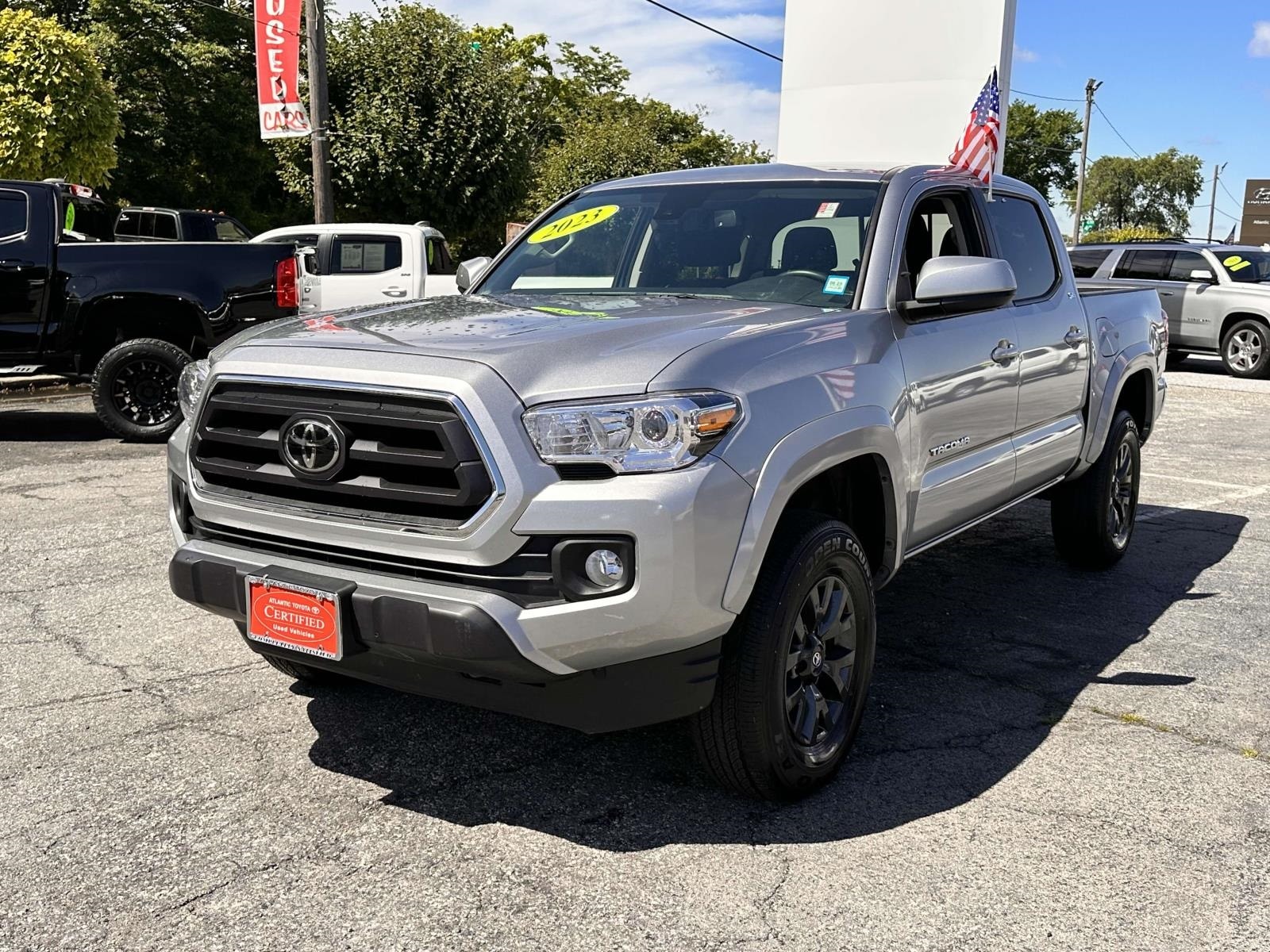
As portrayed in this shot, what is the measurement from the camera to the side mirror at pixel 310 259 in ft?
32.9

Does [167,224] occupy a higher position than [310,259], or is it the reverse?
[167,224]

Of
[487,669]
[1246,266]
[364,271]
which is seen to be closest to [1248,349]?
[1246,266]

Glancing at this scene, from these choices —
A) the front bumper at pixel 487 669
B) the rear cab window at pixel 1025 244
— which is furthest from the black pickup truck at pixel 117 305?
the front bumper at pixel 487 669

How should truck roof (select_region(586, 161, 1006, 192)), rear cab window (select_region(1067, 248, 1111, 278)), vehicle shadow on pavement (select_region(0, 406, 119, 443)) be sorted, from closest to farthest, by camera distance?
truck roof (select_region(586, 161, 1006, 192)) → vehicle shadow on pavement (select_region(0, 406, 119, 443)) → rear cab window (select_region(1067, 248, 1111, 278))

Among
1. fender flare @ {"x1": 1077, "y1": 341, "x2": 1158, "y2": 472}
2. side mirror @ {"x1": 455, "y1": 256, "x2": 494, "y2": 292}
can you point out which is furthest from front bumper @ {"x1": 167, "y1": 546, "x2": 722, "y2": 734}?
fender flare @ {"x1": 1077, "y1": 341, "x2": 1158, "y2": 472}

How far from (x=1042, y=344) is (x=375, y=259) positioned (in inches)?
406

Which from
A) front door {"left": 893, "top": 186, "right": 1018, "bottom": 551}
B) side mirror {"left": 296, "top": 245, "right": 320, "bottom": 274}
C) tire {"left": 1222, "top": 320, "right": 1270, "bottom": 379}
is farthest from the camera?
tire {"left": 1222, "top": 320, "right": 1270, "bottom": 379}

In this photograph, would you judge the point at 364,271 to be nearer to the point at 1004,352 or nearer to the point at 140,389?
the point at 140,389

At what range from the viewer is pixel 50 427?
33.5 feet

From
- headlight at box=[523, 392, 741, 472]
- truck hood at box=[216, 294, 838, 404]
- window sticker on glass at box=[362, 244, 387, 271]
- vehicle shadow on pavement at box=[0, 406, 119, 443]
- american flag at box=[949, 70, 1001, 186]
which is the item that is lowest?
vehicle shadow on pavement at box=[0, 406, 119, 443]

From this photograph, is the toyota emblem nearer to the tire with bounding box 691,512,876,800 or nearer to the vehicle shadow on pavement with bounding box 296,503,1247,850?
the vehicle shadow on pavement with bounding box 296,503,1247,850

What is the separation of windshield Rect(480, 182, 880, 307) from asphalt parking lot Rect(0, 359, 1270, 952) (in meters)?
1.49

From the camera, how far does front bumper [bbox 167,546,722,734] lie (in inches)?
109

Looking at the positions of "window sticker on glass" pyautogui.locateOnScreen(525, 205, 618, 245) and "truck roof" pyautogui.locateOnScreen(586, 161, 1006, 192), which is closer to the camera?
"truck roof" pyautogui.locateOnScreen(586, 161, 1006, 192)
